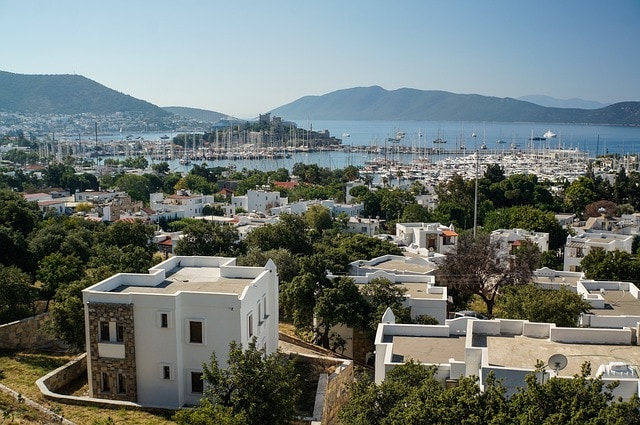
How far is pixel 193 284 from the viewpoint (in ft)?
46.7

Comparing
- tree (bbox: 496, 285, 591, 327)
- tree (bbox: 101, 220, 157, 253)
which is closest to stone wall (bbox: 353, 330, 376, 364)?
tree (bbox: 496, 285, 591, 327)

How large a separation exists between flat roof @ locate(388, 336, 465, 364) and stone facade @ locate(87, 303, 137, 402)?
17.1 ft

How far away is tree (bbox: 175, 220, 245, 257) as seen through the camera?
26359 millimetres

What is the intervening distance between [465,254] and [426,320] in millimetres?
6114

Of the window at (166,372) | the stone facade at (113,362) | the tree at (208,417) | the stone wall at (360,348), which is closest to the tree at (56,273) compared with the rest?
the stone facade at (113,362)

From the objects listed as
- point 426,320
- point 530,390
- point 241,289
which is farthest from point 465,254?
point 530,390

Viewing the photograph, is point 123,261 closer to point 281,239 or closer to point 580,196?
point 281,239

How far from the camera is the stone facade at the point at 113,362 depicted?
12961mm

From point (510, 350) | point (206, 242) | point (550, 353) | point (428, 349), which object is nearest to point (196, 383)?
point (428, 349)

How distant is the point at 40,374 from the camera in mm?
14383

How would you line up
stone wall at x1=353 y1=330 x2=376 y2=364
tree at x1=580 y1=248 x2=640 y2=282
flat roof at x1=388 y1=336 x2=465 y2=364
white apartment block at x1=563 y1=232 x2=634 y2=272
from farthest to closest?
white apartment block at x1=563 y1=232 x2=634 y2=272
tree at x1=580 y1=248 x2=640 y2=282
stone wall at x1=353 y1=330 x2=376 y2=364
flat roof at x1=388 y1=336 x2=465 y2=364

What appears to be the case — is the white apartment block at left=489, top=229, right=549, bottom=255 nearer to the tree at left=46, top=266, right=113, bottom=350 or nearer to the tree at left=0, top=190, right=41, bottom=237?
the tree at left=0, top=190, right=41, bottom=237

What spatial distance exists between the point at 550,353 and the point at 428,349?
→ 258 cm

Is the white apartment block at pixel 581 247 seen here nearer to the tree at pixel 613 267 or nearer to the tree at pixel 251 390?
the tree at pixel 613 267
